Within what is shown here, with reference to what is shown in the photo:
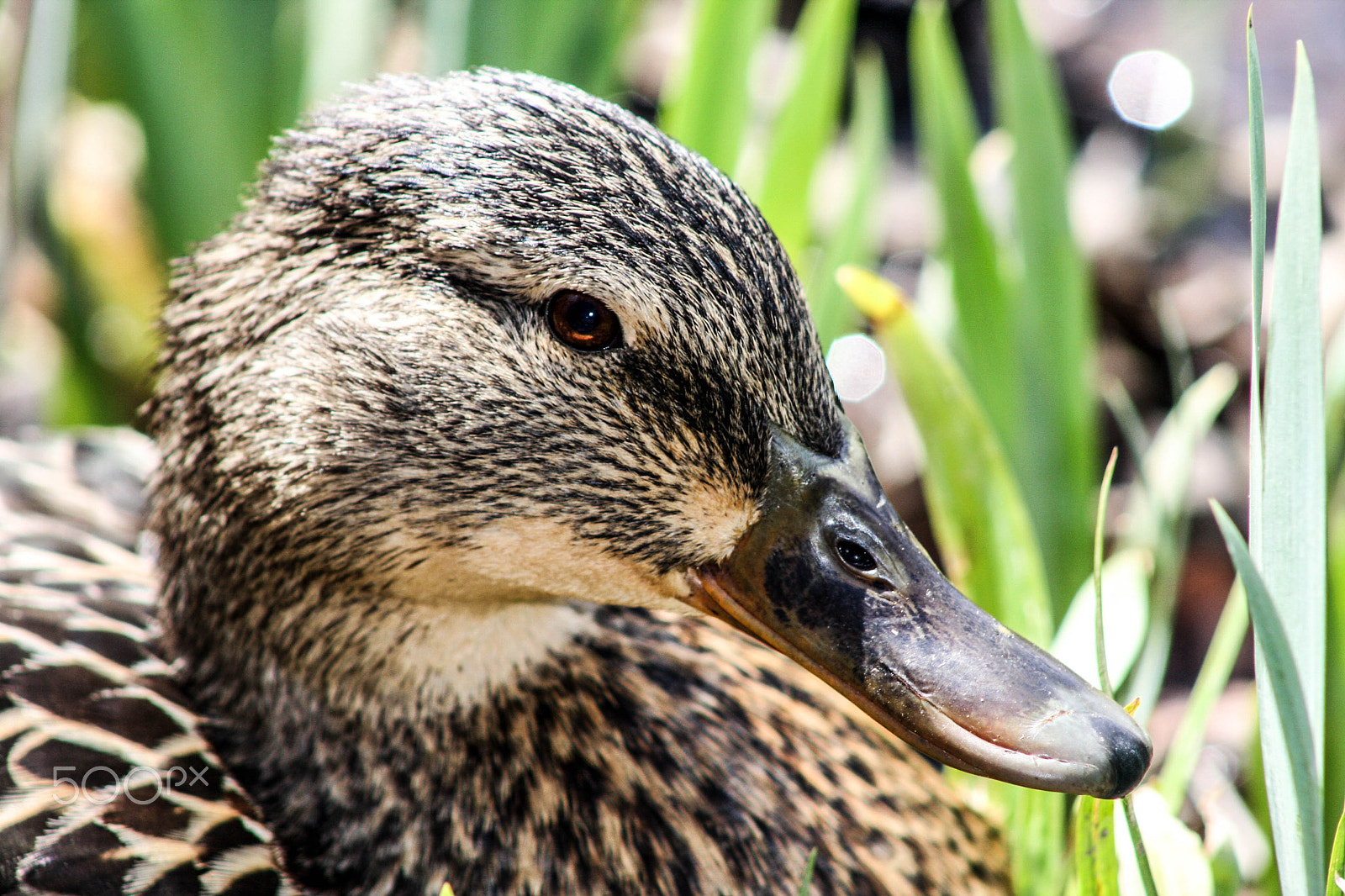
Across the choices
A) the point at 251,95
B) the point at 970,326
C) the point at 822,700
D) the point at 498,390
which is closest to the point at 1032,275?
the point at 970,326

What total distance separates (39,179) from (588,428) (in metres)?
1.37

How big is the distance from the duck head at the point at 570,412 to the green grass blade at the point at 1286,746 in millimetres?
94

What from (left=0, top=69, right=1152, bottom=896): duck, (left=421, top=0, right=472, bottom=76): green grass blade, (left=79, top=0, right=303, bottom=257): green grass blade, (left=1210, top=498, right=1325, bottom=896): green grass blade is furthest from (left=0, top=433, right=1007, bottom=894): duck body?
(left=79, top=0, right=303, bottom=257): green grass blade

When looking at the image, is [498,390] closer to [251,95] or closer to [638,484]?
[638,484]

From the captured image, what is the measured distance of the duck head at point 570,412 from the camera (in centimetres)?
95

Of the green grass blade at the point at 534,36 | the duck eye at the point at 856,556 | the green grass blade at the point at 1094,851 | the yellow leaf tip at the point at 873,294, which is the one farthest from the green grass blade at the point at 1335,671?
the green grass blade at the point at 534,36

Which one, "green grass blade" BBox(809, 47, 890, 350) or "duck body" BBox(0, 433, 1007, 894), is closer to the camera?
"duck body" BBox(0, 433, 1007, 894)

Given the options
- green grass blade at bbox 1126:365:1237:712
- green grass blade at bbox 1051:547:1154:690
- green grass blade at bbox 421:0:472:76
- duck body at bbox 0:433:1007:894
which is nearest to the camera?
duck body at bbox 0:433:1007:894

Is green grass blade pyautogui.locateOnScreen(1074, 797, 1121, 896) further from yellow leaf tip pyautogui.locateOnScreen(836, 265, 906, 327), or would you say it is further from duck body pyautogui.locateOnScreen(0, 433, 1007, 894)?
yellow leaf tip pyautogui.locateOnScreen(836, 265, 906, 327)

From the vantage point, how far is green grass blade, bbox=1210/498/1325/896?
84 cm

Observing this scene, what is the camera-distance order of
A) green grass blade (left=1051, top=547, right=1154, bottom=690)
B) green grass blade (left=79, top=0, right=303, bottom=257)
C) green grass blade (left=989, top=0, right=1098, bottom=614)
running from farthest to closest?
green grass blade (left=79, top=0, right=303, bottom=257), green grass blade (left=989, top=0, right=1098, bottom=614), green grass blade (left=1051, top=547, right=1154, bottom=690)

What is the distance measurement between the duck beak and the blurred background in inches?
22.0

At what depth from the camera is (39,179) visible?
1.96 metres

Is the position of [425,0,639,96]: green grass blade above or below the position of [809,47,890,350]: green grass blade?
above
